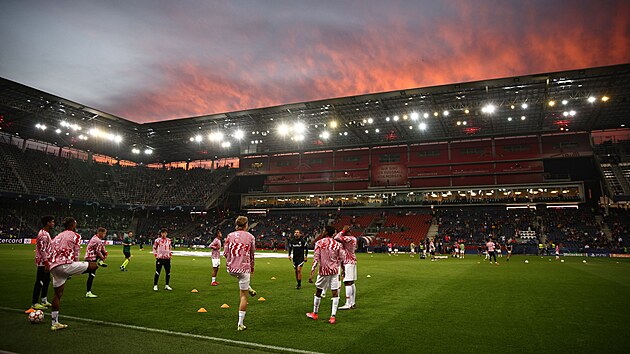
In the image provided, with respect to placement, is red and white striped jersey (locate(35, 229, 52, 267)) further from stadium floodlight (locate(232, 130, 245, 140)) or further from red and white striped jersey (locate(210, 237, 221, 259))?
stadium floodlight (locate(232, 130, 245, 140))

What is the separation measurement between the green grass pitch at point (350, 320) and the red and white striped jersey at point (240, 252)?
125 cm

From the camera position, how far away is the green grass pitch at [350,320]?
6340 mm

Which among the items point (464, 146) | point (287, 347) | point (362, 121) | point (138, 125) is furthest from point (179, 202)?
point (287, 347)

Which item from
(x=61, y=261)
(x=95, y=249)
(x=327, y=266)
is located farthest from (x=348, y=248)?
(x=95, y=249)

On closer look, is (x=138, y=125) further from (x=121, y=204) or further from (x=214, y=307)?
(x=214, y=307)

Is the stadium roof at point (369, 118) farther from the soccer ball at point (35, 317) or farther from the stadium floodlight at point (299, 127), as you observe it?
the soccer ball at point (35, 317)

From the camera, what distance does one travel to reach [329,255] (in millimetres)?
8758

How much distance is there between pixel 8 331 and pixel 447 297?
11196 millimetres

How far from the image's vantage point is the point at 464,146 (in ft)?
186

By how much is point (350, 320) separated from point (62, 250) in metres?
6.49

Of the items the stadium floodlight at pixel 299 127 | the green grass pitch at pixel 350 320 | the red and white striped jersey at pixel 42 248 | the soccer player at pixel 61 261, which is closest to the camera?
the green grass pitch at pixel 350 320

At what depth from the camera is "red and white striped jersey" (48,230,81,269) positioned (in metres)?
7.55

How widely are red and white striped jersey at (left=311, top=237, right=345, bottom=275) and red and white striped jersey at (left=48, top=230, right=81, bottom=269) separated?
5.38m

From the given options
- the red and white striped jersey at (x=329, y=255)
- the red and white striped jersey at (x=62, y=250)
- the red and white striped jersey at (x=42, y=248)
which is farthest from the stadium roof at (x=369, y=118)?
the red and white striped jersey at (x=62, y=250)
